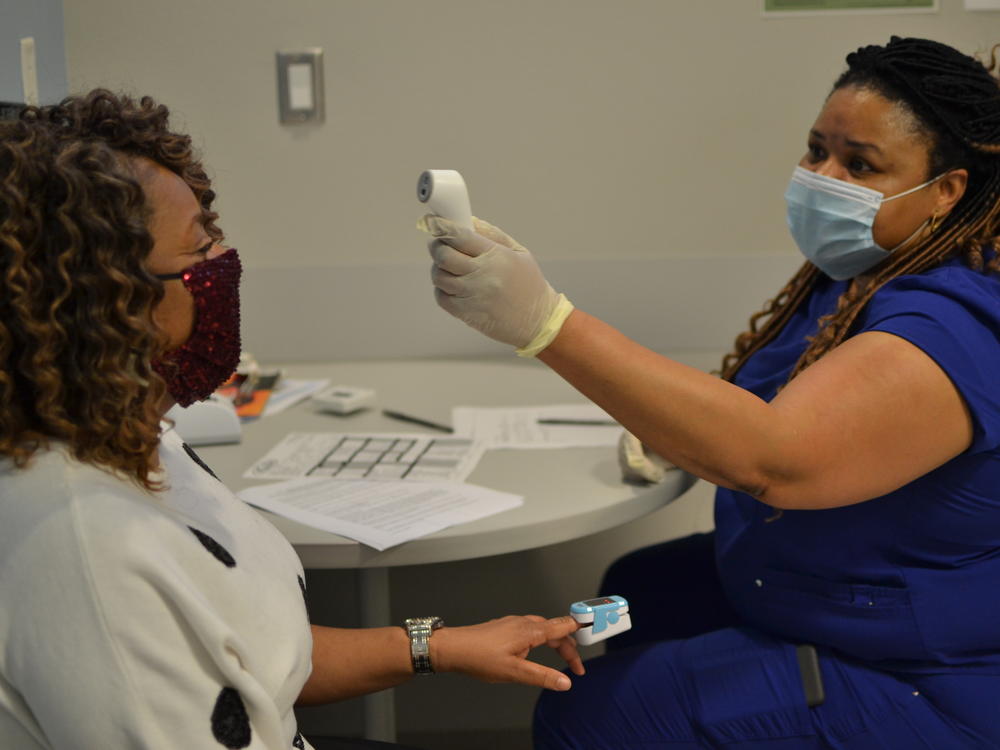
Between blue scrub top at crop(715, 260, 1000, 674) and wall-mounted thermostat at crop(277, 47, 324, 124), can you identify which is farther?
wall-mounted thermostat at crop(277, 47, 324, 124)

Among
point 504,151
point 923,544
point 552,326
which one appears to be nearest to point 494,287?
point 552,326

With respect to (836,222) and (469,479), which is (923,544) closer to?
(836,222)

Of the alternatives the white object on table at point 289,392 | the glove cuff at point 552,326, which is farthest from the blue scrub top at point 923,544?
the white object on table at point 289,392

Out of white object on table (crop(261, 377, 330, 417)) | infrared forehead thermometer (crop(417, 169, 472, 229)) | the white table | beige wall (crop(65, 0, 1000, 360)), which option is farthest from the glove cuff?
beige wall (crop(65, 0, 1000, 360))

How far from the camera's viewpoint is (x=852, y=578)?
47.1 inches

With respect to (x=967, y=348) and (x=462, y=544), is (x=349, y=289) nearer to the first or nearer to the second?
(x=462, y=544)

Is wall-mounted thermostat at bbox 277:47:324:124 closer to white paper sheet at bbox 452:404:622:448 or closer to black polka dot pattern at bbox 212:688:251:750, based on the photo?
white paper sheet at bbox 452:404:622:448

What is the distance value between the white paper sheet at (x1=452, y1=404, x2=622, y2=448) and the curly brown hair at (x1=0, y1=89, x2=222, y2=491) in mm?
830

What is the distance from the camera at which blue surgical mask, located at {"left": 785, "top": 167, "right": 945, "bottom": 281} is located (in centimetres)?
129

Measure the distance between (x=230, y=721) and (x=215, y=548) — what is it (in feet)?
0.47

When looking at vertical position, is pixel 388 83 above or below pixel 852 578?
above

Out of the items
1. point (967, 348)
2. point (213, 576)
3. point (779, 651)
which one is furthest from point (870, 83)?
point (213, 576)

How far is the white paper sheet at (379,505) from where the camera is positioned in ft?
4.00

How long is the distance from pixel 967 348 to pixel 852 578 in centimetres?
30
